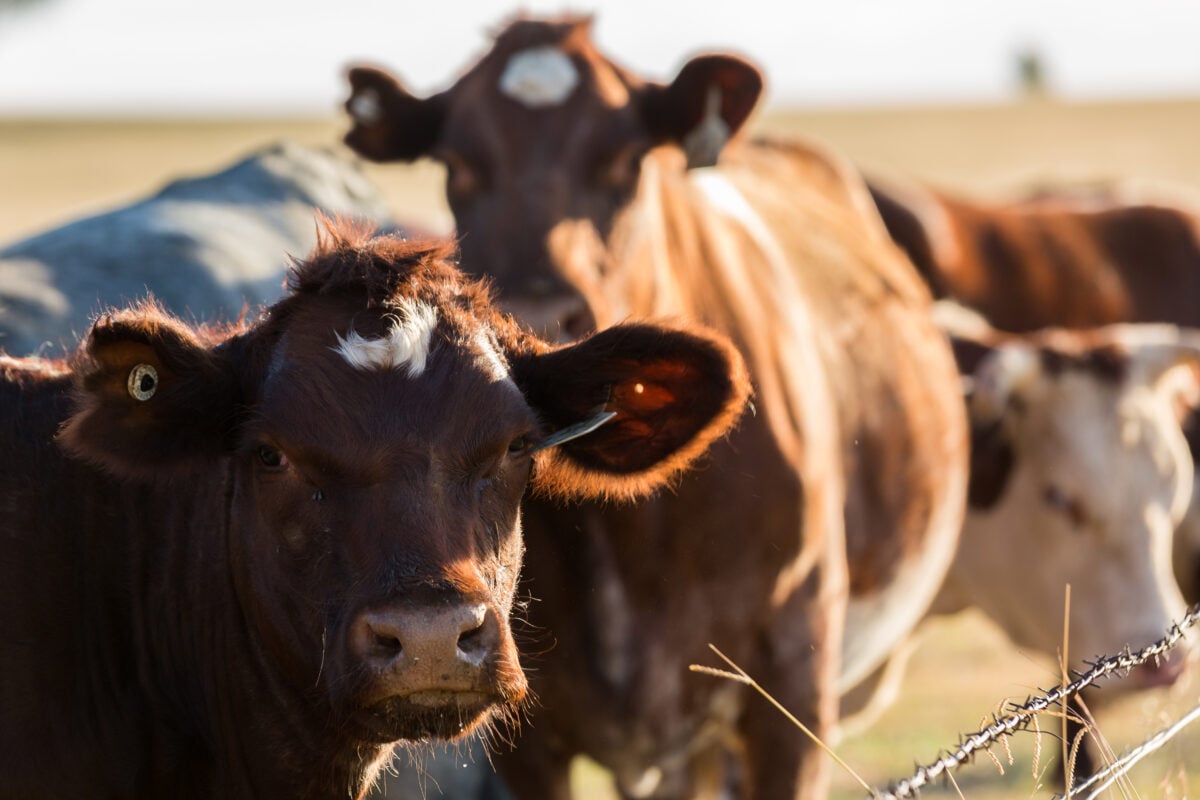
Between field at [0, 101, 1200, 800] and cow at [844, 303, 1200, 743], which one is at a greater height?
cow at [844, 303, 1200, 743]

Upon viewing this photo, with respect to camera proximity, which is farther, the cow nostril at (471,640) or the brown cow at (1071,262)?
the brown cow at (1071,262)

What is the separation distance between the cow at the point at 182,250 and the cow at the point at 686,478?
106 centimetres

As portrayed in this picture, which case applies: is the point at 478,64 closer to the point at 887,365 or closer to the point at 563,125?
the point at 563,125

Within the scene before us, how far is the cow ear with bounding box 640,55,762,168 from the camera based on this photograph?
220 inches

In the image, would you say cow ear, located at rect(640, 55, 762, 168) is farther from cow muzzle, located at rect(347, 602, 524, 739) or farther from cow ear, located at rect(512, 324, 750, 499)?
cow muzzle, located at rect(347, 602, 524, 739)

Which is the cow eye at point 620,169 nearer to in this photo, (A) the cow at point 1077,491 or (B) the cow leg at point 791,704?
(B) the cow leg at point 791,704

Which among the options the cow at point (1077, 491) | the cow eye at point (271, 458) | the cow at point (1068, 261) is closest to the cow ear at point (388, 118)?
the cow eye at point (271, 458)

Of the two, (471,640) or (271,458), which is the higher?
(271,458)

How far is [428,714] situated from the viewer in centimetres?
338

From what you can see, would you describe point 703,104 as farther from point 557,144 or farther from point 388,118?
point 388,118

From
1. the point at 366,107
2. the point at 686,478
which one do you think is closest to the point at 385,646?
the point at 686,478

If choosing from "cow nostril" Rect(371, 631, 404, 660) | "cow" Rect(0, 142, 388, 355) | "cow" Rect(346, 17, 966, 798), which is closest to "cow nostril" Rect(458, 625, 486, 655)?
"cow nostril" Rect(371, 631, 404, 660)

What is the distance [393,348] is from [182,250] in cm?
352

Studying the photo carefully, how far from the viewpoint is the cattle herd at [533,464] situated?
11.8ft
